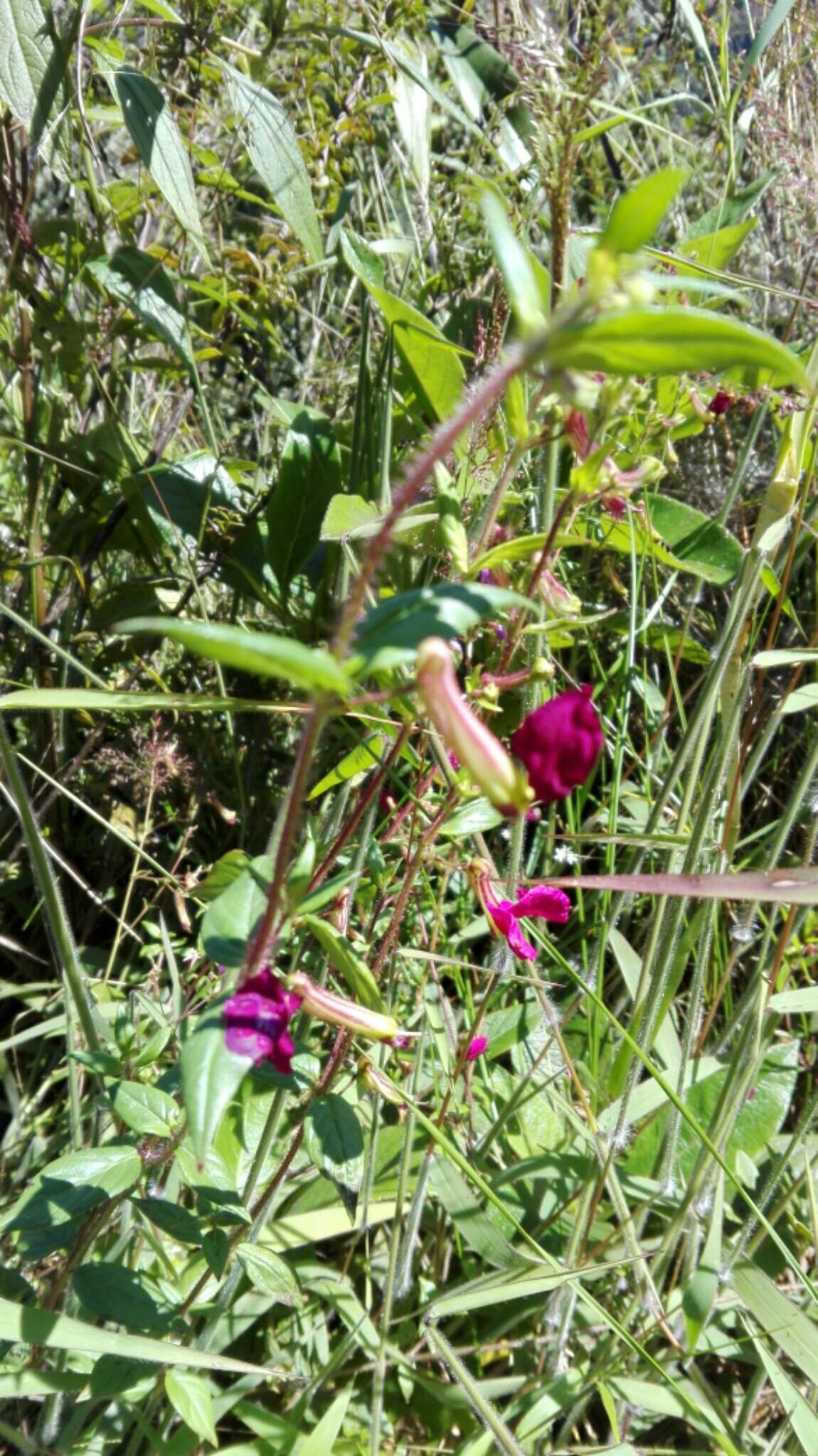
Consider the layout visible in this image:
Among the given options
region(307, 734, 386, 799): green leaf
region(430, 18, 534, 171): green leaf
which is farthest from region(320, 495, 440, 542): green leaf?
region(430, 18, 534, 171): green leaf

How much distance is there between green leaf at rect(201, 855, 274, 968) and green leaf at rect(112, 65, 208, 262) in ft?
1.65

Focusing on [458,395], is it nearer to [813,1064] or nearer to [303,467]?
[303,467]

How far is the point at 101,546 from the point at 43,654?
0.42 feet

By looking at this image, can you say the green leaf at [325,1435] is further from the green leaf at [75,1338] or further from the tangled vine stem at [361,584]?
the tangled vine stem at [361,584]

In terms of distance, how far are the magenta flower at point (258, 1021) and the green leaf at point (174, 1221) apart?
246 mm

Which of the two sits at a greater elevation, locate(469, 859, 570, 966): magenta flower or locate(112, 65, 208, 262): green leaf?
locate(112, 65, 208, 262): green leaf

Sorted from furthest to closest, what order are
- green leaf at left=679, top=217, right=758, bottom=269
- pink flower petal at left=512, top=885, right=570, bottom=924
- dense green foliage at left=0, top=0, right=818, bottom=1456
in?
green leaf at left=679, top=217, right=758, bottom=269, pink flower petal at left=512, top=885, right=570, bottom=924, dense green foliage at left=0, top=0, right=818, bottom=1456

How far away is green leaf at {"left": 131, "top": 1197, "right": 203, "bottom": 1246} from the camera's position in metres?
0.66

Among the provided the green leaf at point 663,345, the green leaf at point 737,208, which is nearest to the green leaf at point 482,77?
A: the green leaf at point 737,208

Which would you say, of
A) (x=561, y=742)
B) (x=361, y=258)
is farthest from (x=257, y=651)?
(x=361, y=258)

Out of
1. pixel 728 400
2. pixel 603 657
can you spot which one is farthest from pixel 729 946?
pixel 728 400

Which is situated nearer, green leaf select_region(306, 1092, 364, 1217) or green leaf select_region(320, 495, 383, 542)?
green leaf select_region(306, 1092, 364, 1217)

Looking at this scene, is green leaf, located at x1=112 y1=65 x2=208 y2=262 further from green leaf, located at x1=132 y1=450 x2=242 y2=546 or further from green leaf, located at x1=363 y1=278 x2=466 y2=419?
green leaf, located at x1=132 y1=450 x2=242 y2=546

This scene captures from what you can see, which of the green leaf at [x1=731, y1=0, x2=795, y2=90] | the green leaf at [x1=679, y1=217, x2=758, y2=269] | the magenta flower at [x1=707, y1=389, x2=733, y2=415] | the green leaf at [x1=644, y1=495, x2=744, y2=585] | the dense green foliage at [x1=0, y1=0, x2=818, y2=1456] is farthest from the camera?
the green leaf at [x1=644, y1=495, x2=744, y2=585]
